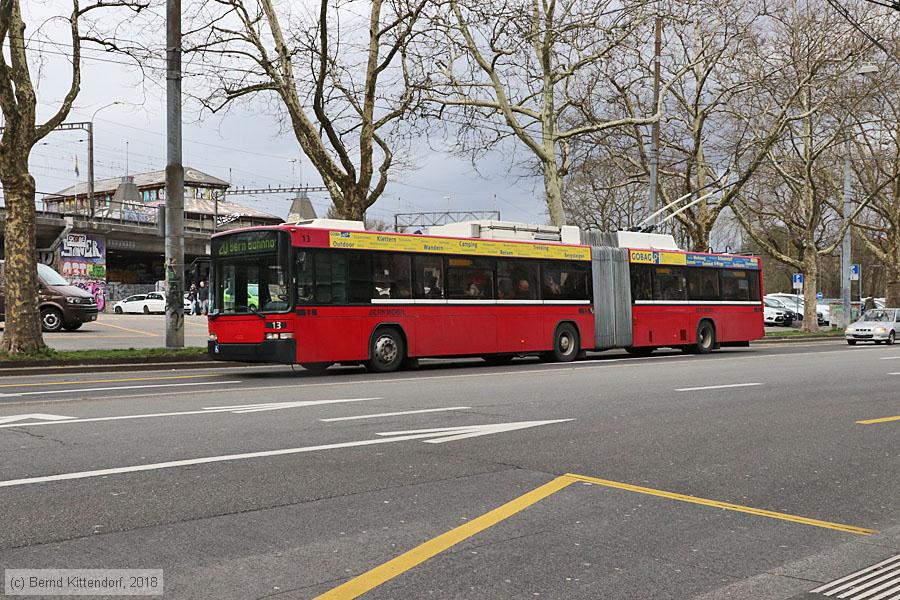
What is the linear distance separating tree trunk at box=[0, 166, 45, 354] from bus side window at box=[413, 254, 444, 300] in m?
7.52

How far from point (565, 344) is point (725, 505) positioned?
16675mm

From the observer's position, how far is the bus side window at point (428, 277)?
19359 mm

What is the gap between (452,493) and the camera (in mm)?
6457

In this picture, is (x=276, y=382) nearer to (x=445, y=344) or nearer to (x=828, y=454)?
(x=445, y=344)

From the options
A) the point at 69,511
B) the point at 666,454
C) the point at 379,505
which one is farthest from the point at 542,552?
the point at 666,454

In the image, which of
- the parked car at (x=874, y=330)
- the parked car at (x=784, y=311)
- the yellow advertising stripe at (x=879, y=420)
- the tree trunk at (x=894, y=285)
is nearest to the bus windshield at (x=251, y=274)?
the yellow advertising stripe at (x=879, y=420)

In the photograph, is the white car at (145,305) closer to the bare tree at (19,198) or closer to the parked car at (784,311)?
the parked car at (784,311)

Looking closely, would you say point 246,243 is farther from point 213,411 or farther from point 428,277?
point 213,411

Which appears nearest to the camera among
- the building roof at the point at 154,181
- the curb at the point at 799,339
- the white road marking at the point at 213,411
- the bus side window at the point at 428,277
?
the white road marking at the point at 213,411

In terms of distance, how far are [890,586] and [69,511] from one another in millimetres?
4621

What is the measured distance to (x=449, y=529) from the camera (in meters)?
5.52

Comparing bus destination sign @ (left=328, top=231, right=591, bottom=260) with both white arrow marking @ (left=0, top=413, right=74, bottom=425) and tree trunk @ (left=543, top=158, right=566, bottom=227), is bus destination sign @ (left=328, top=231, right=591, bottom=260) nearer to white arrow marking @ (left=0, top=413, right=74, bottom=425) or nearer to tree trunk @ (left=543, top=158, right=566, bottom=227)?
tree trunk @ (left=543, top=158, right=566, bottom=227)

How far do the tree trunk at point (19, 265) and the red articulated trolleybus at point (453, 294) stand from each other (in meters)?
3.74

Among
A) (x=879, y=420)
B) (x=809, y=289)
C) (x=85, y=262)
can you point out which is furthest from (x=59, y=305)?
(x=85, y=262)
